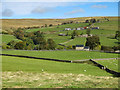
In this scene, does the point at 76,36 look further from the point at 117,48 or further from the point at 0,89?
the point at 0,89

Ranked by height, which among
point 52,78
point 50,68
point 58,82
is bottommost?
point 50,68

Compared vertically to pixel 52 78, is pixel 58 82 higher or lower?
higher

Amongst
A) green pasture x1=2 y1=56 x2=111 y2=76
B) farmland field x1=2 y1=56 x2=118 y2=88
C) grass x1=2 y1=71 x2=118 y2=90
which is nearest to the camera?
grass x1=2 y1=71 x2=118 y2=90

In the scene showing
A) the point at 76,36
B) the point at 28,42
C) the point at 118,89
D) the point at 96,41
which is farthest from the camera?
the point at 76,36

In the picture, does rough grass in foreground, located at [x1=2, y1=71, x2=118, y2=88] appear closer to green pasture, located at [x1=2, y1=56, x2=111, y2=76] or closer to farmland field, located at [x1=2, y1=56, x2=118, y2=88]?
farmland field, located at [x1=2, y1=56, x2=118, y2=88]

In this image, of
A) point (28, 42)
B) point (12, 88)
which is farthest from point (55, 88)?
point (28, 42)

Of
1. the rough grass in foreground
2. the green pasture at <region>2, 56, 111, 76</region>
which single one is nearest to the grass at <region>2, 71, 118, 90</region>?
the rough grass in foreground

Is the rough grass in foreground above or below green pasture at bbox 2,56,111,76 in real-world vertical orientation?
above

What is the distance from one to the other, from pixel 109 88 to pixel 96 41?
7812cm

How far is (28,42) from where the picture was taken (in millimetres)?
109375

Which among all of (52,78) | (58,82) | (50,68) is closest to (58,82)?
(58,82)

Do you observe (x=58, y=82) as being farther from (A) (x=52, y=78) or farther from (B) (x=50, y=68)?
(B) (x=50, y=68)

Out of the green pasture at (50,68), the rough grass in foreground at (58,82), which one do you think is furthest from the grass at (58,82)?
the green pasture at (50,68)

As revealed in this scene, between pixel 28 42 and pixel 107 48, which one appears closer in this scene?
pixel 107 48
